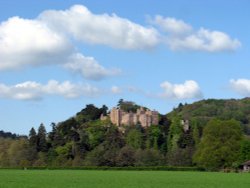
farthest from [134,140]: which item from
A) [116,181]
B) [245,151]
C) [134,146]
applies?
[116,181]

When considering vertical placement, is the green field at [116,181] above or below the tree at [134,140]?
below

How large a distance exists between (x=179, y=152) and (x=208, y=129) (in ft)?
97.9

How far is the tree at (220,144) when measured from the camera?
10525 cm

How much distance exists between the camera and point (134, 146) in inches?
6619

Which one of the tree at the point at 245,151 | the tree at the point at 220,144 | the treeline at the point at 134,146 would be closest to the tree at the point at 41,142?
the treeline at the point at 134,146

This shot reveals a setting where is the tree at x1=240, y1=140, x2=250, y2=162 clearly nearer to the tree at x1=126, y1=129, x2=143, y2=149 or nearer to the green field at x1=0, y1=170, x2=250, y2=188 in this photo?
the tree at x1=126, y1=129, x2=143, y2=149

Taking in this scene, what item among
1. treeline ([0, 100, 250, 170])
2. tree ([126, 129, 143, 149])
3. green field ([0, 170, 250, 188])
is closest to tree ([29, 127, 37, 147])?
treeline ([0, 100, 250, 170])

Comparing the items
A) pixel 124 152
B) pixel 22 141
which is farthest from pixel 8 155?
pixel 124 152

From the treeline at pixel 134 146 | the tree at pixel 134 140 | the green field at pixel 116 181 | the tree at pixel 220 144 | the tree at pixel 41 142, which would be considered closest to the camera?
the green field at pixel 116 181

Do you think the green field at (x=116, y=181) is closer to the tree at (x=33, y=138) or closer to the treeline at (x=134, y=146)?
the treeline at (x=134, y=146)

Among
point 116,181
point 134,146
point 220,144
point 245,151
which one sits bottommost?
point 116,181

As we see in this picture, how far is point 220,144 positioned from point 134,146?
6464 centimetres

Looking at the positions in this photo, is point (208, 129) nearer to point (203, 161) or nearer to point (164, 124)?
point (203, 161)

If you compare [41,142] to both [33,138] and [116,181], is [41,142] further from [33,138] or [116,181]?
[116,181]
